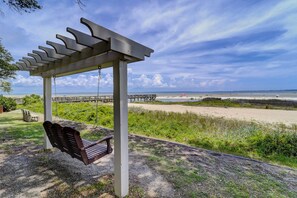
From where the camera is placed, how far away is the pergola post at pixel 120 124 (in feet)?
7.77

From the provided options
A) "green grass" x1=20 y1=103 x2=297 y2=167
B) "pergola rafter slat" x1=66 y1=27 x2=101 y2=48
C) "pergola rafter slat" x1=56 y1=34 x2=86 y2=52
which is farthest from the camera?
"green grass" x1=20 y1=103 x2=297 y2=167

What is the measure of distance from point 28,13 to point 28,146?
3.63m

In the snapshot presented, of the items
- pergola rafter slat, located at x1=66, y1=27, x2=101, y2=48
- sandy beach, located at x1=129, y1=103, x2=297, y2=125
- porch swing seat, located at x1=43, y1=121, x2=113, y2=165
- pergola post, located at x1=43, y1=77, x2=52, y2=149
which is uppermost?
pergola rafter slat, located at x1=66, y1=27, x2=101, y2=48

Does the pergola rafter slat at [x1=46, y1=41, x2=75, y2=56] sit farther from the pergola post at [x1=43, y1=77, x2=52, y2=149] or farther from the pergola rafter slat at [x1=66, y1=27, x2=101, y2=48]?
the pergola post at [x1=43, y1=77, x2=52, y2=149]

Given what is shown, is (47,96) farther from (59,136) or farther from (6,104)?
(6,104)

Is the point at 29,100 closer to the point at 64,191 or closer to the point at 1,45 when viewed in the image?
the point at 1,45

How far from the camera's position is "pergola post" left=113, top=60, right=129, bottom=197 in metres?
2.37

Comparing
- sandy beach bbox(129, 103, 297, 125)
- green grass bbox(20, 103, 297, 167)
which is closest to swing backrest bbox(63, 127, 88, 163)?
green grass bbox(20, 103, 297, 167)

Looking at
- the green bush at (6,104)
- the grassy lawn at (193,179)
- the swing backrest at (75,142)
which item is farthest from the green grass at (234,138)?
the green bush at (6,104)

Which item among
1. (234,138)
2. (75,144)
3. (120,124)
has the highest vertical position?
(120,124)

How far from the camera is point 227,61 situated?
44344 mm

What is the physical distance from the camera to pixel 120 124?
2.41 m

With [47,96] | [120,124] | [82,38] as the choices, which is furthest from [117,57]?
[47,96]

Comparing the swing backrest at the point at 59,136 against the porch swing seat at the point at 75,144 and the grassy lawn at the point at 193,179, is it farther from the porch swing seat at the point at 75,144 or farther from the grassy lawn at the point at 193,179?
the grassy lawn at the point at 193,179
